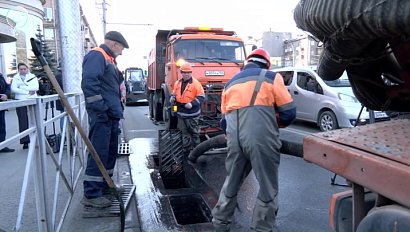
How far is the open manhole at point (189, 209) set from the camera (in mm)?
4273

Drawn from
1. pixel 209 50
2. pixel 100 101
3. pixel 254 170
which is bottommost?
pixel 254 170

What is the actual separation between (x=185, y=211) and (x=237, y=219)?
864 millimetres

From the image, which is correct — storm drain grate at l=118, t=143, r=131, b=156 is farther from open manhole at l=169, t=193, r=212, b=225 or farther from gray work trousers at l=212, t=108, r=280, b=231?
gray work trousers at l=212, t=108, r=280, b=231

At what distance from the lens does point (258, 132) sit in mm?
3066

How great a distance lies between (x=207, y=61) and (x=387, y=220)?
23.9ft

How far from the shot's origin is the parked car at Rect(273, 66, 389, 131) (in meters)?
8.63

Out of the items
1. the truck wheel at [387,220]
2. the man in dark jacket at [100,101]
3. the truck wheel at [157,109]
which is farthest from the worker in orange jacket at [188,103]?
the truck wheel at [387,220]

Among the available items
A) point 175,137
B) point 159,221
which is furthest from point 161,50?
point 159,221

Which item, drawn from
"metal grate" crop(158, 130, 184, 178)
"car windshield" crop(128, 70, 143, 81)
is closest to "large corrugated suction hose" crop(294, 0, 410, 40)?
"metal grate" crop(158, 130, 184, 178)

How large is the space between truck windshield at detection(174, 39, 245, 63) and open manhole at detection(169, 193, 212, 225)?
464 centimetres

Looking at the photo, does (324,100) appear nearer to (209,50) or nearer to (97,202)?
(209,50)

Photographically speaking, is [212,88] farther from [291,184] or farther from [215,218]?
[215,218]

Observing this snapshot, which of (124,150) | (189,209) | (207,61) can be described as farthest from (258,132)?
(207,61)

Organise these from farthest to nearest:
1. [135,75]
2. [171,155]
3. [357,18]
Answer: [135,75], [171,155], [357,18]
